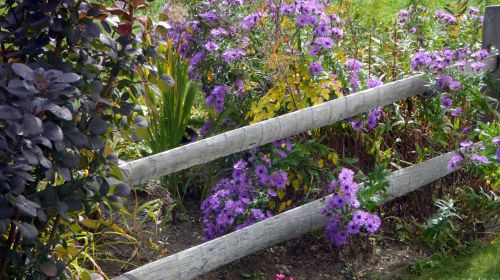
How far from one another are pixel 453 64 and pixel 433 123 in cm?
36

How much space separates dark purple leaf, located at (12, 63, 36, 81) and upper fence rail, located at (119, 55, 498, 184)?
2.66 ft

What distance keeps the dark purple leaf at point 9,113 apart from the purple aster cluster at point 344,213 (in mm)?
2110

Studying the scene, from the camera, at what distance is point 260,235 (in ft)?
13.2

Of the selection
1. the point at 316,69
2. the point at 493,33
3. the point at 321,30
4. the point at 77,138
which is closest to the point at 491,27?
the point at 493,33

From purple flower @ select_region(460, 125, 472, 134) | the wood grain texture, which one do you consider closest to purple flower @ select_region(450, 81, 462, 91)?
purple flower @ select_region(460, 125, 472, 134)

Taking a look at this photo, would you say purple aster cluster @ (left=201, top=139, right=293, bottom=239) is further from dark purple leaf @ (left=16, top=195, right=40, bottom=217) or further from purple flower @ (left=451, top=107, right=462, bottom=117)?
dark purple leaf @ (left=16, top=195, right=40, bottom=217)

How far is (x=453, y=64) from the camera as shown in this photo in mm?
4883

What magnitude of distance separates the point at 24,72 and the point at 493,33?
140 inches

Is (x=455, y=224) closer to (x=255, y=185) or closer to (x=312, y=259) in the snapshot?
(x=312, y=259)

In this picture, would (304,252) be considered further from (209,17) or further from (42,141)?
(42,141)

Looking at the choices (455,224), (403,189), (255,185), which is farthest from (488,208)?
(255,185)

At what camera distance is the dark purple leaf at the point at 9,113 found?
247 cm

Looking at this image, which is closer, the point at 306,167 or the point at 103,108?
the point at 103,108

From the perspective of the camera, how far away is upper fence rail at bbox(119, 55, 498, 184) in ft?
11.8
